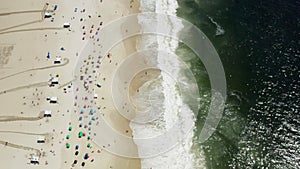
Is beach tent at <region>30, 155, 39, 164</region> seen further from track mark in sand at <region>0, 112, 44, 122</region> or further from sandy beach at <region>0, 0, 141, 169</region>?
track mark in sand at <region>0, 112, 44, 122</region>

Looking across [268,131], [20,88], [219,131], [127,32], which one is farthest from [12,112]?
[268,131]

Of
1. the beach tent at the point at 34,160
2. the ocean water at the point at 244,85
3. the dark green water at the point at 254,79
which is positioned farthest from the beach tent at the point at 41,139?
the dark green water at the point at 254,79

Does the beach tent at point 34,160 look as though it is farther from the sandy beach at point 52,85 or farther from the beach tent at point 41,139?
the beach tent at point 41,139

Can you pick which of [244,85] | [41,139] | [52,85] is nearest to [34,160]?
[41,139]

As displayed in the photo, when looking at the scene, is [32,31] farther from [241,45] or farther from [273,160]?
[273,160]

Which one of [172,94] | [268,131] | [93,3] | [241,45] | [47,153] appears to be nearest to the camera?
[47,153]

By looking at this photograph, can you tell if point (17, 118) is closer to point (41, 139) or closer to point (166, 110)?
point (41, 139)
